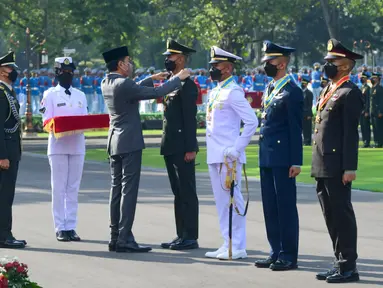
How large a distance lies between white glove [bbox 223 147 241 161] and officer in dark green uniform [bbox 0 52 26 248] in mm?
2569

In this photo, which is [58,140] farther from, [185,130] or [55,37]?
[55,37]

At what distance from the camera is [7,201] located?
496 inches

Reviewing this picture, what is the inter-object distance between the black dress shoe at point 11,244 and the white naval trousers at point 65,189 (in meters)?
0.71

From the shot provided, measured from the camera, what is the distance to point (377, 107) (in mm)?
29688

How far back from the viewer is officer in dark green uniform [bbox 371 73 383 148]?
1156 inches

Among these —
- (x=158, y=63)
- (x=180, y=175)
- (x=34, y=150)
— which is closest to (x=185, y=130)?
(x=180, y=175)

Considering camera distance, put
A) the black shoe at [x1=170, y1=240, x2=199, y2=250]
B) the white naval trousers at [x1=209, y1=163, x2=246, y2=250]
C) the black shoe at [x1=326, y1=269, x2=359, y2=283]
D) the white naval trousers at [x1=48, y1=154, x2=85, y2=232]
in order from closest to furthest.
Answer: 1. the black shoe at [x1=326, y1=269, x2=359, y2=283]
2. the white naval trousers at [x1=209, y1=163, x2=246, y2=250]
3. the black shoe at [x1=170, y1=240, x2=199, y2=250]
4. the white naval trousers at [x1=48, y1=154, x2=85, y2=232]

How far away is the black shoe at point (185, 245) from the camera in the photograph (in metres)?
12.1

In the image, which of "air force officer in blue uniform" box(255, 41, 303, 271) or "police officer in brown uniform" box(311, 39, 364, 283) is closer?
"police officer in brown uniform" box(311, 39, 364, 283)

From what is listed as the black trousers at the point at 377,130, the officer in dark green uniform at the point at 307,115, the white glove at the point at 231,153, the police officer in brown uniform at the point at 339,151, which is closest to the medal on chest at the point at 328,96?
the police officer in brown uniform at the point at 339,151

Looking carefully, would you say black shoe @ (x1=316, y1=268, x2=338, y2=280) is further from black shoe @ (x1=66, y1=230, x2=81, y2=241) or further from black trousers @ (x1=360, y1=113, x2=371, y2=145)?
black trousers @ (x1=360, y1=113, x2=371, y2=145)

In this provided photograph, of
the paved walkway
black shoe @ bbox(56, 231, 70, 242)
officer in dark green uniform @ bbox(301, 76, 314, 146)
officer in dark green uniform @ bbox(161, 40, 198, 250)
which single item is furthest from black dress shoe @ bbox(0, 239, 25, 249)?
officer in dark green uniform @ bbox(301, 76, 314, 146)

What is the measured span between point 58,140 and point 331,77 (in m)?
4.20

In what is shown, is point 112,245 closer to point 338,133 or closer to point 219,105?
point 219,105
